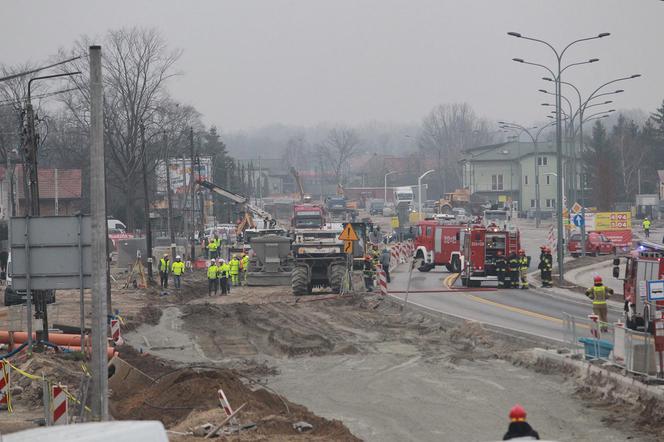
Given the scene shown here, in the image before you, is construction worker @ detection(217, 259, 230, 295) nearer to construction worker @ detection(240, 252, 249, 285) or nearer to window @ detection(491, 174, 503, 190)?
construction worker @ detection(240, 252, 249, 285)

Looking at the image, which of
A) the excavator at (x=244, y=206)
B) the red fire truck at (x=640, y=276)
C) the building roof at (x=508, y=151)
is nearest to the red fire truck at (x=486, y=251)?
the red fire truck at (x=640, y=276)

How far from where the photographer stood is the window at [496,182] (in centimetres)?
12950

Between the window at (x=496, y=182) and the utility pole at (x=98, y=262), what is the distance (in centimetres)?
11749

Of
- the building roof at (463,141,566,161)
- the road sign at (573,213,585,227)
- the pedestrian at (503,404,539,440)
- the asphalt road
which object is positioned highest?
the building roof at (463,141,566,161)

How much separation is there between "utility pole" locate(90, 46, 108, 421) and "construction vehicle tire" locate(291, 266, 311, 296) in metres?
24.3

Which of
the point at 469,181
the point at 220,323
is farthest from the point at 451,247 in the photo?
the point at 469,181

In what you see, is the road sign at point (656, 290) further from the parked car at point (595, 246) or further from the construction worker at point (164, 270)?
the parked car at point (595, 246)

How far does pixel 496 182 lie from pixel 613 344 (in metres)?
113

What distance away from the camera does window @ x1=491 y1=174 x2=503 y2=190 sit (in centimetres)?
12950

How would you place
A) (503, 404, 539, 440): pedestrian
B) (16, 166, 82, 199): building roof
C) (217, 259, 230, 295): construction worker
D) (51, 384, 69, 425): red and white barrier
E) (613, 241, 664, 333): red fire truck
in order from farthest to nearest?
(16, 166, 82, 199): building roof → (217, 259, 230, 295): construction worker → (613, 241, 664, 333): red fire truck → (51, 384, 69, 425): red and white barrier → (503, 404, 539, 440): pedestrian

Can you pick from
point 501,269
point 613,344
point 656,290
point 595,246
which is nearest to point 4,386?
point 613,344

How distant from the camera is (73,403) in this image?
1706 cm

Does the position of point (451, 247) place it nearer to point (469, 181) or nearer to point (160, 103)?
point (160, 103)

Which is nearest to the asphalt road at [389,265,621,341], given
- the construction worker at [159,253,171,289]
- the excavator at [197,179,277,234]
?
the construction worker at [159,253,171,289]
